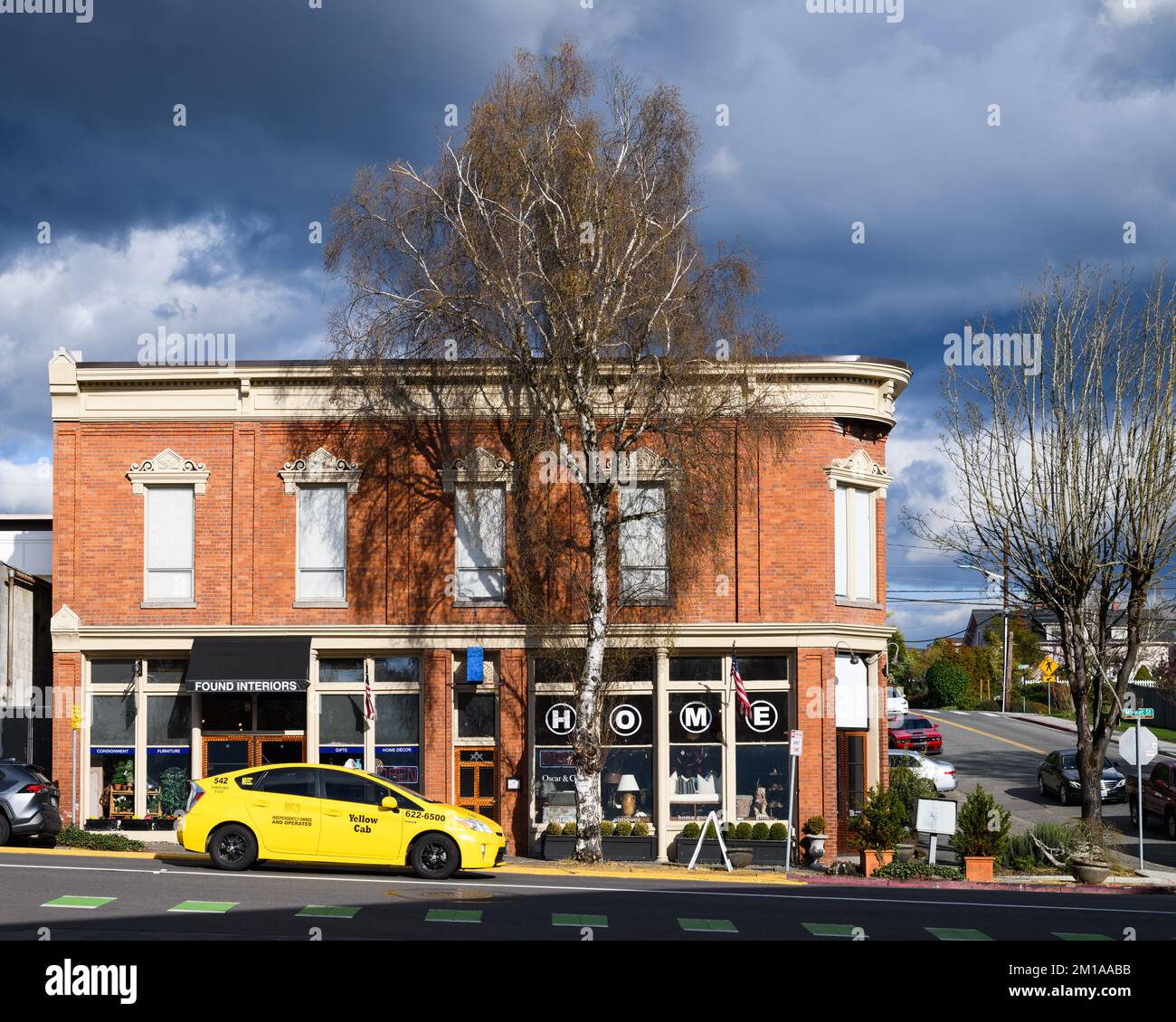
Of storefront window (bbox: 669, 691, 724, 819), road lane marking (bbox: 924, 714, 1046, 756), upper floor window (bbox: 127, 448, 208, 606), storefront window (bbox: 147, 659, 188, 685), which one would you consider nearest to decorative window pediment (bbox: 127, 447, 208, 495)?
upper floor window (bbox: 127, 448, 208, 606)

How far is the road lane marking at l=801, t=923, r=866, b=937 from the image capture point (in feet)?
52.2

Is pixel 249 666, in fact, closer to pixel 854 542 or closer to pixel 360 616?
pixel 360 616

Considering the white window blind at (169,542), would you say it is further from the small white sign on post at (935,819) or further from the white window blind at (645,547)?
the small white sign on post at (935,819)

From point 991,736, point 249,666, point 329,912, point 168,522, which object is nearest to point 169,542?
point 168,522

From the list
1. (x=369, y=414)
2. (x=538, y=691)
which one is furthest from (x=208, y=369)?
(x=538, y=691)

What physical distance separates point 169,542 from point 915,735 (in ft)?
98.5

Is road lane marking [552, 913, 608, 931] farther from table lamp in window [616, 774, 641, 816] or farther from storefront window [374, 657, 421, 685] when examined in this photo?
storefront window [374, 657, 421, 685]

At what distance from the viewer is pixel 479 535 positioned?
93.2 ft

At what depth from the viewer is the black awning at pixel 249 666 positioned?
27.1 meters

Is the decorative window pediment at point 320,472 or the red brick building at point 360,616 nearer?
the red brick building at point 360,616

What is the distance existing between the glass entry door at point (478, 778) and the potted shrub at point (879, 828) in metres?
7.30

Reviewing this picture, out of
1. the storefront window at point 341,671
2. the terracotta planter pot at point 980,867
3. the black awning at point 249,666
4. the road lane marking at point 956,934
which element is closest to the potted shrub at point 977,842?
the terracotta planter pot at point 980,867

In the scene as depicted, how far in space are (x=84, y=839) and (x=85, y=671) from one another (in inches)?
181

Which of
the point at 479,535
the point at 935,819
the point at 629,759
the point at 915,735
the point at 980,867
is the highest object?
the point at 479,535
